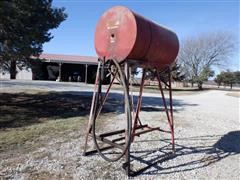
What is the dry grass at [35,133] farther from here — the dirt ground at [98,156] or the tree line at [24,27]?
the tree line at [24,27]

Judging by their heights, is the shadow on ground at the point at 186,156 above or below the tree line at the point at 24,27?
below

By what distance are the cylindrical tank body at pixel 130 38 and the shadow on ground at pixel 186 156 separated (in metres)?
1.86

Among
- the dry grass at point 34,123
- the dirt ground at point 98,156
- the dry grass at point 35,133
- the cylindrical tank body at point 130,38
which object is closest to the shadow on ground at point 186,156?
the dirt ground at point 98,156

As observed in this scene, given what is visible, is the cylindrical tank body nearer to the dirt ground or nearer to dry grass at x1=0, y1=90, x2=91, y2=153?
the dirt ground

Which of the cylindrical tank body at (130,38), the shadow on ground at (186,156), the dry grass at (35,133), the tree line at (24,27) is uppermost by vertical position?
the tree line at (24,27)

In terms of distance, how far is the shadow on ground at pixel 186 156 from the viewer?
4922mm

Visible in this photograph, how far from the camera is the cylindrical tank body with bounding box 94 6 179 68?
15.5 ft

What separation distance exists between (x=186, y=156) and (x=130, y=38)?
280 centimetres

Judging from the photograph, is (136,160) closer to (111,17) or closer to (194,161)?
(194,161)

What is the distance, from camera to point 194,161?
213 inches

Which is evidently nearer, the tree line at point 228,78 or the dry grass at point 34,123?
the dry grass at point 34,123

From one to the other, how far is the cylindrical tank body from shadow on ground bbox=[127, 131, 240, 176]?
1858 millimetres

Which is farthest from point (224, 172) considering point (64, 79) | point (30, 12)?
point (64, 79)

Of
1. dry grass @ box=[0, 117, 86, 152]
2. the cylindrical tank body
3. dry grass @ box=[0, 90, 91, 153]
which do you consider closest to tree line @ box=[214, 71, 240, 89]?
dry grass @ box=[0, 90, 91, 153]
